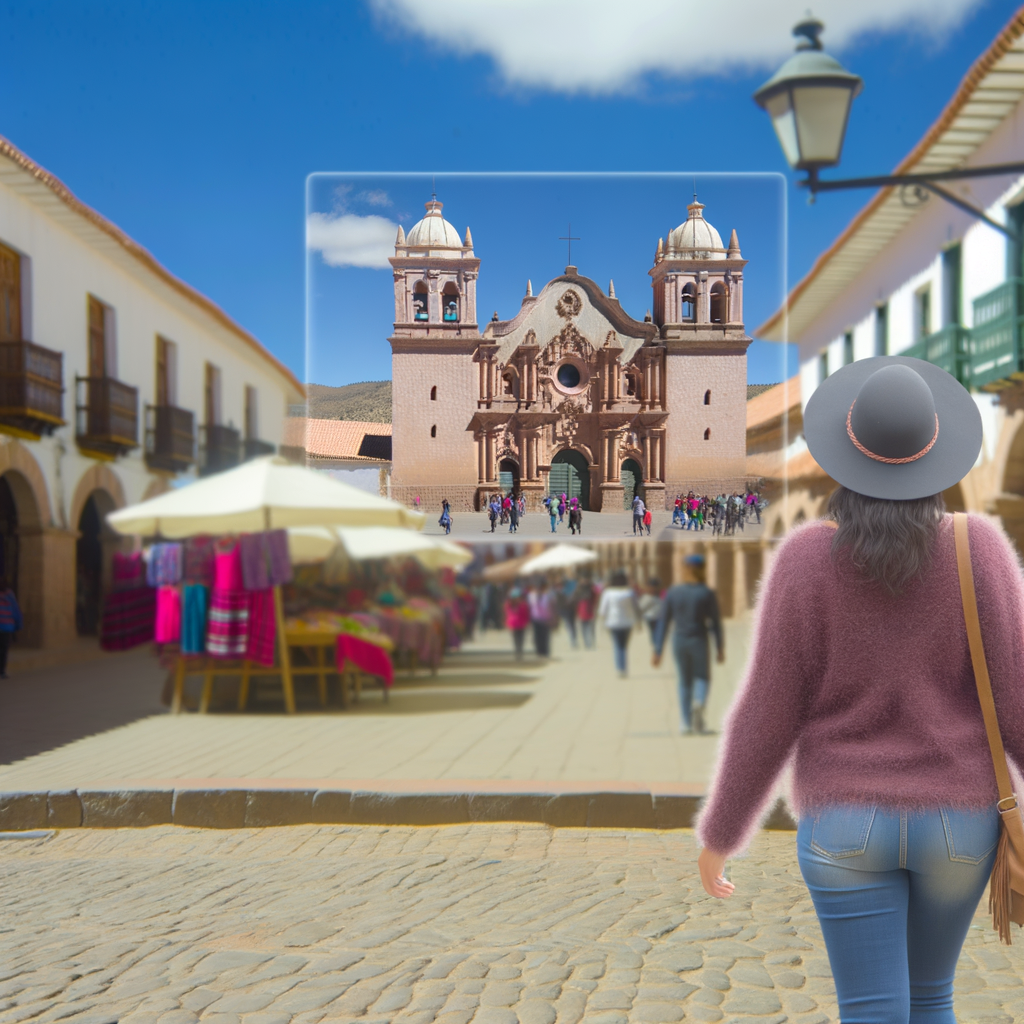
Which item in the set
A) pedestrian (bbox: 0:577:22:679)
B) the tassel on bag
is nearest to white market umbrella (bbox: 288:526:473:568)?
pedestrian (bbox: 0:577:22:679)

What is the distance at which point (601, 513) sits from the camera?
6215mm

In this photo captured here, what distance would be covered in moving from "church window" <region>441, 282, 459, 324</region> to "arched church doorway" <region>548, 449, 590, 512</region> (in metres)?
1.00

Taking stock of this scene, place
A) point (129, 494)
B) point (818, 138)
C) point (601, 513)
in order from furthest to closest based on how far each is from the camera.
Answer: point (129, 494)
point (601, 513)
point (818, 138)

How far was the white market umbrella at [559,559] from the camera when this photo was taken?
255 inches

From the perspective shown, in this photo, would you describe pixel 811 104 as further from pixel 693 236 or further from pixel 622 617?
pixel 622 617

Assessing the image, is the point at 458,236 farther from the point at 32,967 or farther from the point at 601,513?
the point at 32,967

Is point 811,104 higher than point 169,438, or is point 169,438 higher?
point 811,104

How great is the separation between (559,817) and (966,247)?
483 centimetres

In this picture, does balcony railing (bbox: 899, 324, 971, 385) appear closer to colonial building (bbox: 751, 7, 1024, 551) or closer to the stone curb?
colonial building (bbox: 751, 7, 1024, 551)

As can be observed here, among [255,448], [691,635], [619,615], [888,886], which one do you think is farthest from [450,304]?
[888,886]

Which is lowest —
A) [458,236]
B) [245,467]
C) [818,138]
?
[245,467]

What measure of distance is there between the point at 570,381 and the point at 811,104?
9.02 ft

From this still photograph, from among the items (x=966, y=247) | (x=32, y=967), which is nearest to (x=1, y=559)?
(x=32, y=967)

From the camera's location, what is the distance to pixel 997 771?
5.16 feet
